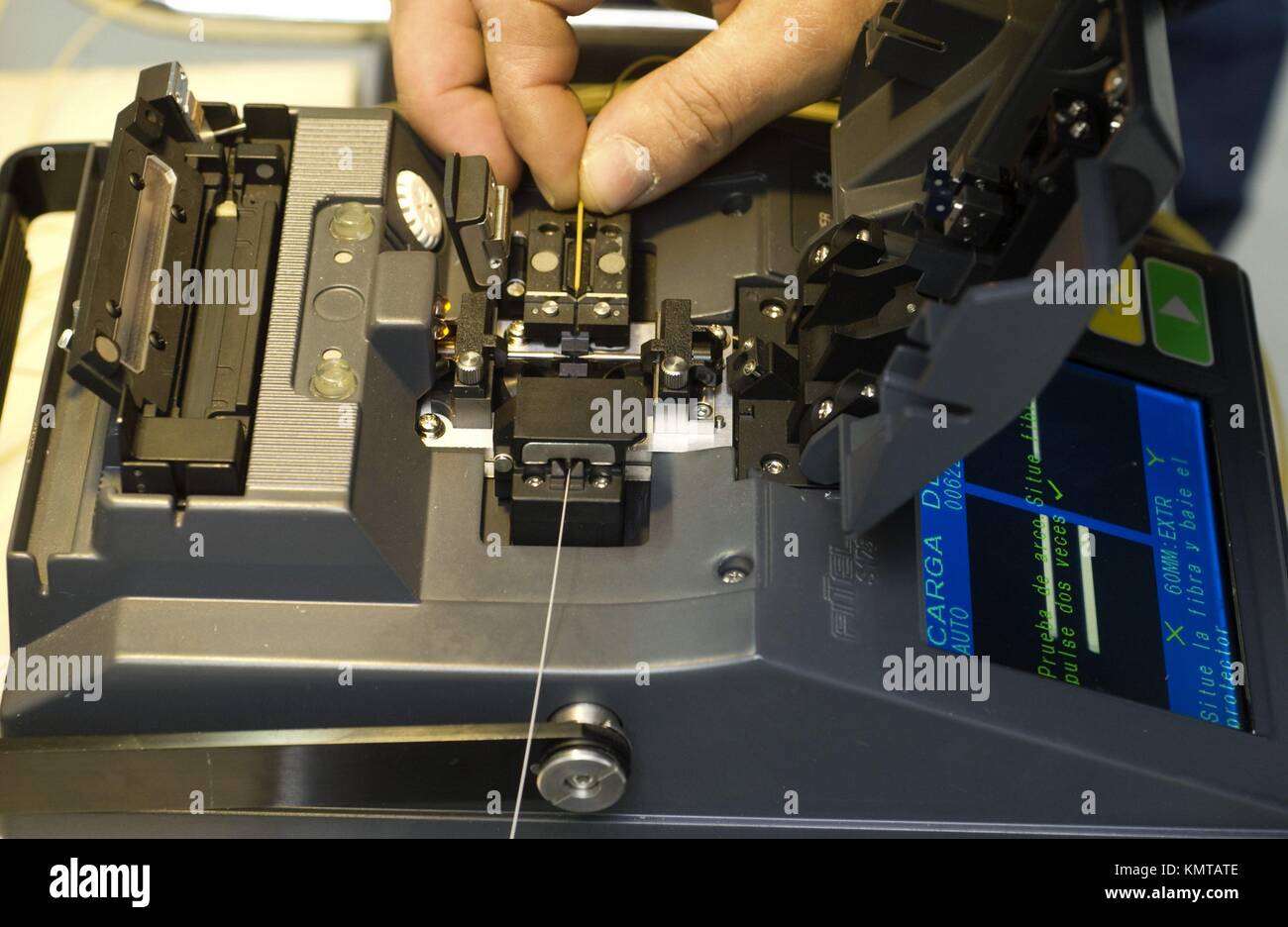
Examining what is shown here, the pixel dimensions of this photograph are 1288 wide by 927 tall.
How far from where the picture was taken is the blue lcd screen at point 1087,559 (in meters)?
1.82

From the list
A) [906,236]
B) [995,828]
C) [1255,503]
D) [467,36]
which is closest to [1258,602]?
[1255,503]

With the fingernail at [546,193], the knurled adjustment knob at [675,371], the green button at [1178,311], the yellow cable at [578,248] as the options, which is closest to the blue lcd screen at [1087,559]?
the green button at [1178,311]

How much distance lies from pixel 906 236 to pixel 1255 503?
0.66 m

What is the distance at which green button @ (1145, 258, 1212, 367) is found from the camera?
219 centimetres

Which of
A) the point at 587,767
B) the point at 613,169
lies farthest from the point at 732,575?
the point at 613,169

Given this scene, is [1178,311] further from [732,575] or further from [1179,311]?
[732,575]

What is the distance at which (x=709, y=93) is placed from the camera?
6.57 ft

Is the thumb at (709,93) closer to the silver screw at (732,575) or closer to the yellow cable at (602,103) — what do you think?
the yellow cable at (602,103)

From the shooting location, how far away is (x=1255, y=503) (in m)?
2.04

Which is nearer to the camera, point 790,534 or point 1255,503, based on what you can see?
point 790,534

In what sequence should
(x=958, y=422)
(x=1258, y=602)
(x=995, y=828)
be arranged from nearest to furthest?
1. (x=958, y=422)
2. (x=995, y=828)
3. (x=1258, y=602)

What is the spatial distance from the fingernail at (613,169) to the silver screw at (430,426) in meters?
0.41

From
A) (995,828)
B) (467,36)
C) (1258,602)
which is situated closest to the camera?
(995,828)

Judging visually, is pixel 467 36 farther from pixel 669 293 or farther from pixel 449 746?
pixel 449 746
